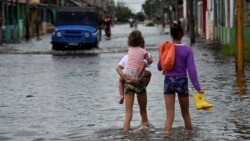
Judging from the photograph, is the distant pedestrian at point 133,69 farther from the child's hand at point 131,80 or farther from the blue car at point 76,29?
the blue car at point 76,29

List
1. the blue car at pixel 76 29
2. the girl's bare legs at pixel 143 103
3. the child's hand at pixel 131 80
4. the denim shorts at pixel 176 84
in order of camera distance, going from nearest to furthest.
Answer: the denim shorts at pixel 176 84 → the child's hand at pixel 131 80 → the girl's bare legs at pixel 143 103 → the blue car at pixel 76 29

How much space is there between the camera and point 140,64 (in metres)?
10.8

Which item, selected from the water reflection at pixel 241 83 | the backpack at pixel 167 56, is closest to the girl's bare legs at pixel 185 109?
the backpack at pixel 167 56

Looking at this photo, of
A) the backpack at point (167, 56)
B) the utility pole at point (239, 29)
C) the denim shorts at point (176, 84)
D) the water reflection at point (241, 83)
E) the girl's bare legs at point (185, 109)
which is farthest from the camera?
the utility pole at point (239, 29)

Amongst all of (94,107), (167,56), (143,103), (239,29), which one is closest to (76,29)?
(239,29)

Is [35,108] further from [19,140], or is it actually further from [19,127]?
[19,140]

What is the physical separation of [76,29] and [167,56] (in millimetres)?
27055

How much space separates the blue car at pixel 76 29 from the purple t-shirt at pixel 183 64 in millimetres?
26630

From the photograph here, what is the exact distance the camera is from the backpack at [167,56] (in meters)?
10.2

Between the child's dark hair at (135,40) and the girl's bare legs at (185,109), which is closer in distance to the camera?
the girl's bare legs at (185,109)

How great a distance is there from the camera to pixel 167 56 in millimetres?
10180

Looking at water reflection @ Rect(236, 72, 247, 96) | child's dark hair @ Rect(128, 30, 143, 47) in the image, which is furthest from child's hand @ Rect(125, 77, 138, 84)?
water reflection @ Rect(236, 72, 247, 96)

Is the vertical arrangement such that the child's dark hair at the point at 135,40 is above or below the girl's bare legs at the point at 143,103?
above

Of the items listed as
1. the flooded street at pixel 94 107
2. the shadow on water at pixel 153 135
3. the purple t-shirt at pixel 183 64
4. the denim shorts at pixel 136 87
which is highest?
the purple t-shirt at pixel 183 64
